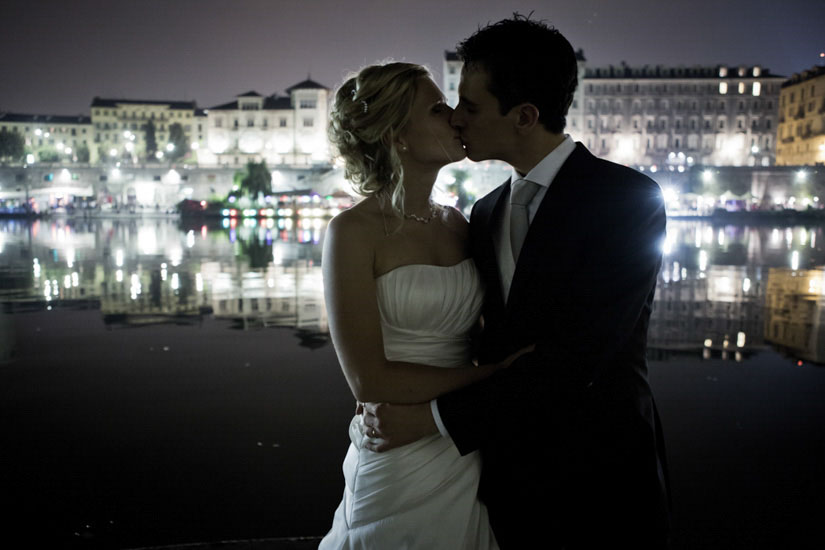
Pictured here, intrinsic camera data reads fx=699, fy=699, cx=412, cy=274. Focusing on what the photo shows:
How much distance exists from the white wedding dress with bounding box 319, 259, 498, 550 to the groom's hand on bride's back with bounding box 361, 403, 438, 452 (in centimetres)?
10

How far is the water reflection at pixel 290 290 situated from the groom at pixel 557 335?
20.8 ft

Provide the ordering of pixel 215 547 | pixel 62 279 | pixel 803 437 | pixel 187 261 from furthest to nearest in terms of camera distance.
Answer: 1. pixel 187 261
2. pixel 62 279
3. pixel 803 437
4. pixel 215 547

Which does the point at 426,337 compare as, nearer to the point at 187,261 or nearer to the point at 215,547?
the point at 215,547

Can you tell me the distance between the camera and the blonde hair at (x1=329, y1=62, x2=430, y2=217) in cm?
222

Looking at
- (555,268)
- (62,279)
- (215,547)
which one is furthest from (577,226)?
(62,279)

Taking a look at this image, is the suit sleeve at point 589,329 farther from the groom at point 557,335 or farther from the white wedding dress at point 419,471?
the white wedding dress at point 419,471

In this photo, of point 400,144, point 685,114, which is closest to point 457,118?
point 400,144

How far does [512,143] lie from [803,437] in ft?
14.3

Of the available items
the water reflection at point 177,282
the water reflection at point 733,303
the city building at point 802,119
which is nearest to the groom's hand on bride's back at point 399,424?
the water reflection at point 177,282

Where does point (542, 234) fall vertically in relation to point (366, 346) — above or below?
above

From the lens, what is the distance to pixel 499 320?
6.83 ft

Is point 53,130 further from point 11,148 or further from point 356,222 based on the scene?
point 356,222

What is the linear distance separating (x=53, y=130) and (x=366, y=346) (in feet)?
392

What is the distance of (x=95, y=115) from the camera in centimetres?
10562
